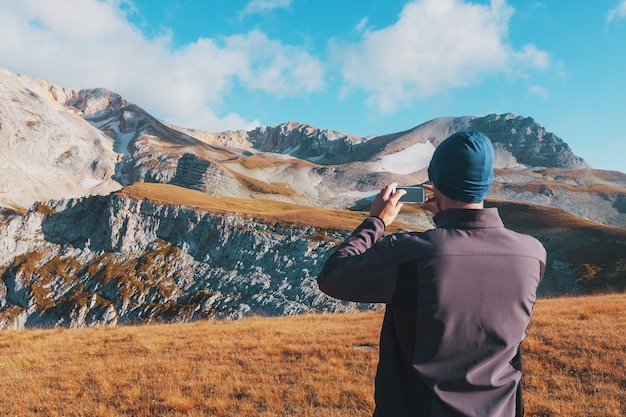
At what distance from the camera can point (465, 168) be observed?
2963mm

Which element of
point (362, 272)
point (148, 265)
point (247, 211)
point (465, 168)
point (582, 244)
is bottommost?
point (148, 265)

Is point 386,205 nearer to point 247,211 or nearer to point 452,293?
point 452,293

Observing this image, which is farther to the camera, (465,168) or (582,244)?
(582,244)

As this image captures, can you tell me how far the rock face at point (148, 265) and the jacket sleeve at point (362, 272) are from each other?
55.8 meters

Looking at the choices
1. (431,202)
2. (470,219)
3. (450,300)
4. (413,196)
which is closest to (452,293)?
(450,300)

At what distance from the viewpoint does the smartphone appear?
12.2 feet

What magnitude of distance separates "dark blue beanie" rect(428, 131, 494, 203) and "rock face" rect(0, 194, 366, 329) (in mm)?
55833

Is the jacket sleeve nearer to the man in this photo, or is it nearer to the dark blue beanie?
the man

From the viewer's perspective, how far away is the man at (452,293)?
273cm

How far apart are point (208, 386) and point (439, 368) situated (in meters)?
8.87

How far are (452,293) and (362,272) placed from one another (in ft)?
2.04

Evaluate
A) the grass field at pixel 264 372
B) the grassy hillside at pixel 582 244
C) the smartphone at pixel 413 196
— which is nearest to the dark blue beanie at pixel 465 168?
the smartphone at pixel 413 196

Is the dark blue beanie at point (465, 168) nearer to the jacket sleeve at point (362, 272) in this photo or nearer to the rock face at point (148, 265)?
the jacket sleeve at point (362, 272)

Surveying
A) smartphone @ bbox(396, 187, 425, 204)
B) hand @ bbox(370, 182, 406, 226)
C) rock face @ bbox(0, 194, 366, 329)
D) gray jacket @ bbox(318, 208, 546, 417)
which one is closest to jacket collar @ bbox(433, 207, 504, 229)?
gray jacket @ bbox(318, 208, 546, 417)
